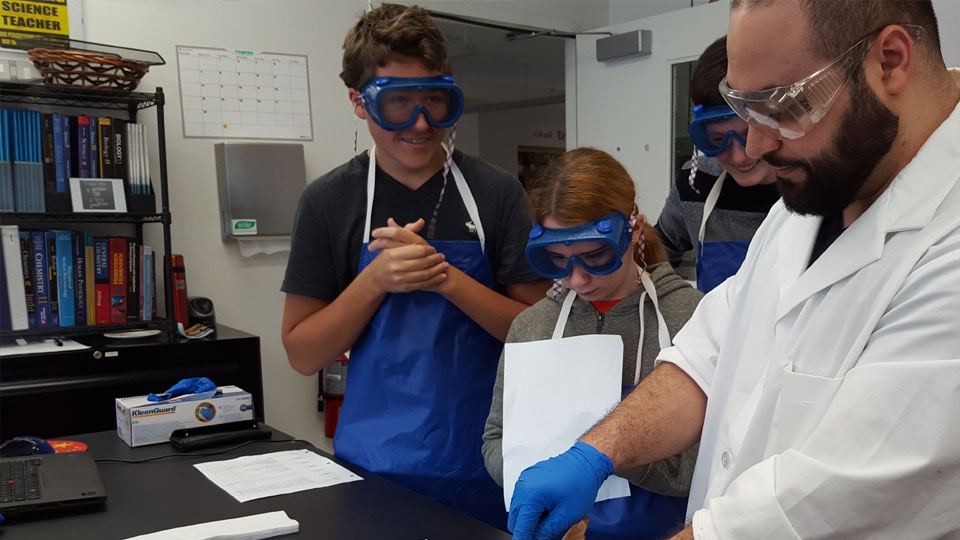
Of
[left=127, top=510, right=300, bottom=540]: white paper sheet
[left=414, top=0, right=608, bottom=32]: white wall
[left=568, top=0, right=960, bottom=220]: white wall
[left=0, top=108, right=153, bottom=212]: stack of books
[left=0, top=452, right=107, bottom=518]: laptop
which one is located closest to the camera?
[left=127, top=510, right=300, bottom=540]: white paper sheet

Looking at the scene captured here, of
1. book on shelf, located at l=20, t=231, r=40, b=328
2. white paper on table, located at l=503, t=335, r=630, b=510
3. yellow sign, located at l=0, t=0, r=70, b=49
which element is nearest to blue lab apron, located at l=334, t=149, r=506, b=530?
white paper on table, located at l=503, t=335, r=630, b=510

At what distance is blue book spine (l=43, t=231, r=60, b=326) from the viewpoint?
2838 millimetres

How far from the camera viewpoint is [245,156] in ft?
10.8

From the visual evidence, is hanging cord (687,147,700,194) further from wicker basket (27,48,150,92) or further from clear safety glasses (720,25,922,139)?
wicker basket (27,48,150,92)

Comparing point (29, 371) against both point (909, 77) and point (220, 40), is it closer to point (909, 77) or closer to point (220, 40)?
point (220, 40)

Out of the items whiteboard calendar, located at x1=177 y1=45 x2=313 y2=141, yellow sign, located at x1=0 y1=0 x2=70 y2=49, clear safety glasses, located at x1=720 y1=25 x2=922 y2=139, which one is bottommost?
clear safety glasses, located at x1=720 y1=25 x2=922 y2=139

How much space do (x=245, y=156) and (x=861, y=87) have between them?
2.82 m

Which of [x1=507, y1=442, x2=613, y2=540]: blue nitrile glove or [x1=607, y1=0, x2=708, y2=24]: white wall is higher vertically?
[x1=607, y1=0, x2=708, y2=24]: white wall

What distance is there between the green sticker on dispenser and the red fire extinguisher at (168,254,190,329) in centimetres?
26

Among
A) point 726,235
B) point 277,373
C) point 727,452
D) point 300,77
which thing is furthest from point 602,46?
point 727,452

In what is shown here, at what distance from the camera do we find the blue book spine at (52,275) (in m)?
2.84

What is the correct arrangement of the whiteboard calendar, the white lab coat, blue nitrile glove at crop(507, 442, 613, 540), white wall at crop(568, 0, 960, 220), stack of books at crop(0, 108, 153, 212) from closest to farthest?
1. the white lab coat
2. blue nitrile glove at crop(507, 442, 613, 540)
3. stack of books at crop(0, 108, 153, 212)
4. the whiteboard calendar
5. white wall at crop(568, 0, 960, 220)

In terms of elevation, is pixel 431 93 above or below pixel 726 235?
above

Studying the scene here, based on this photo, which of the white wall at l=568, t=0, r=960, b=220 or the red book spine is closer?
the red book spine
